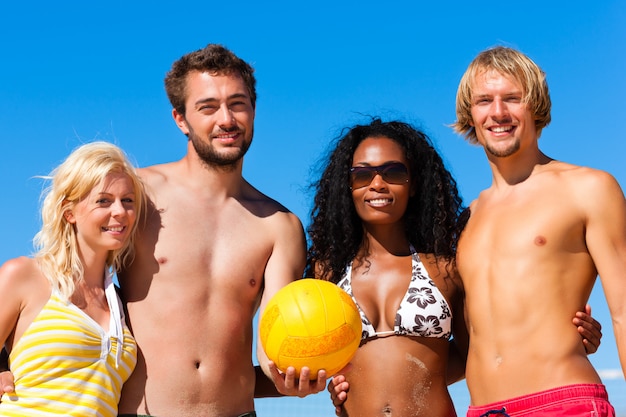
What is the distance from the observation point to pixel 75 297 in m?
6.04

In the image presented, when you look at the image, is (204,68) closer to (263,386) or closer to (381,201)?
(381,201)

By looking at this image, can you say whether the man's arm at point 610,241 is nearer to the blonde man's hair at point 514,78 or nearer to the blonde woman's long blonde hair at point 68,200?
the blonde man's hair at point 514,78

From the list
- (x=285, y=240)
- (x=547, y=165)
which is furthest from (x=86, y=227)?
(x=547, y=165)

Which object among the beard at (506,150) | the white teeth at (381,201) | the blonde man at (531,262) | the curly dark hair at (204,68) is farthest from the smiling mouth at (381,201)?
the curly dark hair at (204,68)

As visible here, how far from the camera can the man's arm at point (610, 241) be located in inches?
224

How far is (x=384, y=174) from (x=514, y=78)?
1.37m

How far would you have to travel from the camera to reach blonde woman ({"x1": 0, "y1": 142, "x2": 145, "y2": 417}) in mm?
5719

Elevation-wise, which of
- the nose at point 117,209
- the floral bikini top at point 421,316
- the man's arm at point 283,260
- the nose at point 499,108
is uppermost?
the nose at point 499,108

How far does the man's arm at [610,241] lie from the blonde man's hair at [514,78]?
1.00m

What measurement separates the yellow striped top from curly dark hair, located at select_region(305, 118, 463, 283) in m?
2.12

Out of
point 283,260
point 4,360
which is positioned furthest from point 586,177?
point 4,360

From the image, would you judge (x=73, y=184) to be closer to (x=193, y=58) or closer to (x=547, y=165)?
(x=193, y=58)

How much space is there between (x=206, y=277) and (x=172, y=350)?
645mm

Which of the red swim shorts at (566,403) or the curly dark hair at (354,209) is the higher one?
the curly dark hair at (354,209)
